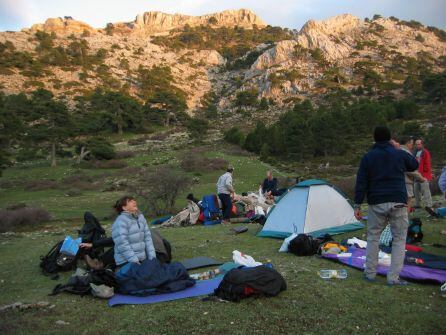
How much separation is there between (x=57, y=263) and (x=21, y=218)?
8.94 m

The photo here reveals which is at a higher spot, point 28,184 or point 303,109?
point 303,109

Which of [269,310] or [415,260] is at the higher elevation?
[415,260]

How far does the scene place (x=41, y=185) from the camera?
2545 centimetres

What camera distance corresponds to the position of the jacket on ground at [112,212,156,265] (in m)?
6.24

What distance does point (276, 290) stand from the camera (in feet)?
17.6

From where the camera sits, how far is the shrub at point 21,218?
1463 cm

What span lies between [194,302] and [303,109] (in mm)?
45200

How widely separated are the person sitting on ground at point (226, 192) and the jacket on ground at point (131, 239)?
6.45 metres

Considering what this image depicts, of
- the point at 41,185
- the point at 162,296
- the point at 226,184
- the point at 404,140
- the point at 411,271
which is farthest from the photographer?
the point at 41,185

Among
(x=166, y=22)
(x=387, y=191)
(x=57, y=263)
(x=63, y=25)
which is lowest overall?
(x=57, y=263)

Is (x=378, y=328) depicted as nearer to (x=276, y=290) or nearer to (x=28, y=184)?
(x=276, y=290)

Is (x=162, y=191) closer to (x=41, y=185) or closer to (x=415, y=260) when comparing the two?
(x=415, y=260)

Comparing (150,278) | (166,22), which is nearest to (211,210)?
(150,278)

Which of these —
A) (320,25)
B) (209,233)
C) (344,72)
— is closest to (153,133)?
(344,72)
